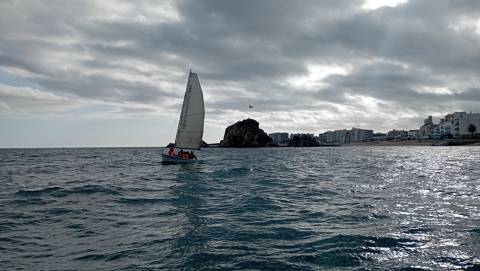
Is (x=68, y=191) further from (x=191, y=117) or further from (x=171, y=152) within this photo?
(x=191, y=117)

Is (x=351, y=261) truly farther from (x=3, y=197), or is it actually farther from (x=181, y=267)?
(x=3, y=197)

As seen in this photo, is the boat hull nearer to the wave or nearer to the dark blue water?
the wave

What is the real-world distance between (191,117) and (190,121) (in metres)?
0.64

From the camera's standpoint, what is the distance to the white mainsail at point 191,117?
49219 mm

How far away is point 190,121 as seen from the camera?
165 ft

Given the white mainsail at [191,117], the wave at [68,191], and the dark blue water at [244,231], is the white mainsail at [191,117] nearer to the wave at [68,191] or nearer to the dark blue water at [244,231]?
the wave at [68,191]

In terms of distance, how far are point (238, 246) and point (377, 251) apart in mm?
3976

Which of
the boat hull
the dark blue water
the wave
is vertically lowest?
the wave

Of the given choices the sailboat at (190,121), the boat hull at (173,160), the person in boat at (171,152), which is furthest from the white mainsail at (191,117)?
the boat hull at (173,160)

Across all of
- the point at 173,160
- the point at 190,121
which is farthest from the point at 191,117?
the point at 173,160

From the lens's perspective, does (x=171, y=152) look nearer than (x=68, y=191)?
No

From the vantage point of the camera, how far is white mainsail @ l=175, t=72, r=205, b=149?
49.2m

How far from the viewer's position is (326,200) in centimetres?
1920

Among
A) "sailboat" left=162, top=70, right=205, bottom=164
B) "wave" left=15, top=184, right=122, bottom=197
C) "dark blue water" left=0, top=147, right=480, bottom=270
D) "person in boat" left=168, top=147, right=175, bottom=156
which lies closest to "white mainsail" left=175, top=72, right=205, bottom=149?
"sailboat" left=162, top=70, right=205, bottom=164
